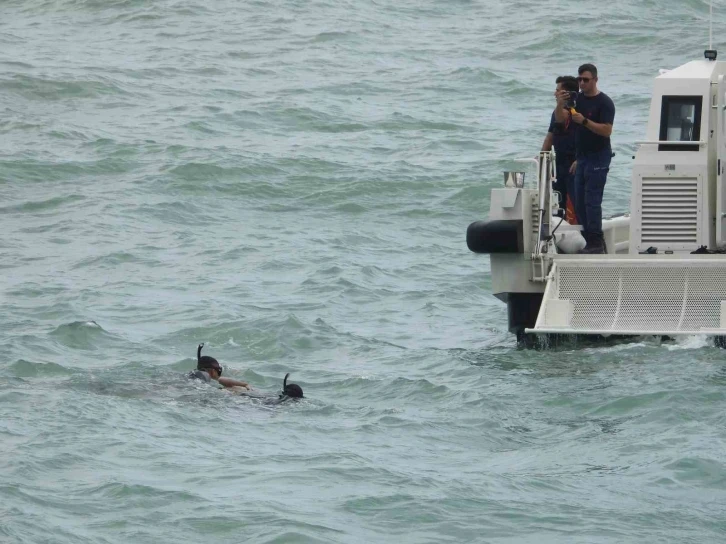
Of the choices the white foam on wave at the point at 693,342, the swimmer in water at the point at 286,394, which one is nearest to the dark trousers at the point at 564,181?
the white foam on wave at the point at 693,342

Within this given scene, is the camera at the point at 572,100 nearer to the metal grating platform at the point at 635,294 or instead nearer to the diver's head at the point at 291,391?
the metal grating platform at the point at 635,294

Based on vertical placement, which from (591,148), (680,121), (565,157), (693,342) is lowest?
(693,342)

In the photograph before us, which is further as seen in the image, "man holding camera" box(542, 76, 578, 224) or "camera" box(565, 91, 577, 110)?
"man holding camera" box(542, 76, 578, 224)

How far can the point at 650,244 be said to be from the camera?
12.6 m

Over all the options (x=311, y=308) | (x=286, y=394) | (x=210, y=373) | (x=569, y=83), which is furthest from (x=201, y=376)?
(x=569, y=83)

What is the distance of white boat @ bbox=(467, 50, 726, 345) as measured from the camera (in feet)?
39.0

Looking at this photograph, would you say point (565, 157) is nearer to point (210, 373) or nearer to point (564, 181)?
point (564, 181)

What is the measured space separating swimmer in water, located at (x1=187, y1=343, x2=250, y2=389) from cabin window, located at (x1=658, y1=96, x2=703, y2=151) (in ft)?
13.2

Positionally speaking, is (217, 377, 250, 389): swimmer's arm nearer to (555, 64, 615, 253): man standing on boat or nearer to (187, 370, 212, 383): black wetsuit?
(187, 370, 212, 383): black wetsuit

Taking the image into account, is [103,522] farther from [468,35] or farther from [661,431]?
[468,35]

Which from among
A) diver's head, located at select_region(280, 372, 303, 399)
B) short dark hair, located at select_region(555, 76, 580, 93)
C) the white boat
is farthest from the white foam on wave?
diver's head, located at select_region(280, 372, 303, 399)

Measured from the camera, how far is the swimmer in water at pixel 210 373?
11.2m

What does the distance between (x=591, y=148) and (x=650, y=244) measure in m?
0.92

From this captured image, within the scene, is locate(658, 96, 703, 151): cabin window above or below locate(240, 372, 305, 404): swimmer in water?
above
